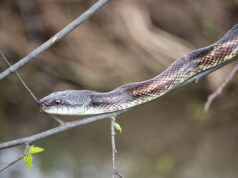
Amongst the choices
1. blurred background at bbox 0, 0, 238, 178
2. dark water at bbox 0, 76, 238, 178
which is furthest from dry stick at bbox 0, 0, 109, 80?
blurred background at bbox 0, 0, 238, 178

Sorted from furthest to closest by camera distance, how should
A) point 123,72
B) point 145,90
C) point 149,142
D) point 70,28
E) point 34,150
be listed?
point 123,72 < point 149,142 < point 145,90 < point 70,28 < point 34,150

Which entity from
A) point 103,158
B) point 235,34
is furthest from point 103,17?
point 235,34

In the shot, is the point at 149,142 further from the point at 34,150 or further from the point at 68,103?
the point at 34,150

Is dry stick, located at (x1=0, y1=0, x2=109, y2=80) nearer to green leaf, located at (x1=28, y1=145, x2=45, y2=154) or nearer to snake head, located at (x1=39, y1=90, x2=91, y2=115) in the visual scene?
green leaf, located at (x1=28, y1=145, x2=45, y2=154)

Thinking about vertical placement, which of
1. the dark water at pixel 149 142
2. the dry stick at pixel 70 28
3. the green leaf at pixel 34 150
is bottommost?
the green leaf at pixel 34 150

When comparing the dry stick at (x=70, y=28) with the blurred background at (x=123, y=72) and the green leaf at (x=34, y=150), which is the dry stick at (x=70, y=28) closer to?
the green leaf at (x=34, y=150)

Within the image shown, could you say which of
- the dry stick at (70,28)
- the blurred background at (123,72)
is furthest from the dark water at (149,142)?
the dry stick at (70,28)

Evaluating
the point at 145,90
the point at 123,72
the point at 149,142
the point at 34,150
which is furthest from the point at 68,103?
the point at 123,72

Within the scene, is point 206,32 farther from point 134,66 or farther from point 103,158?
point 103,158
